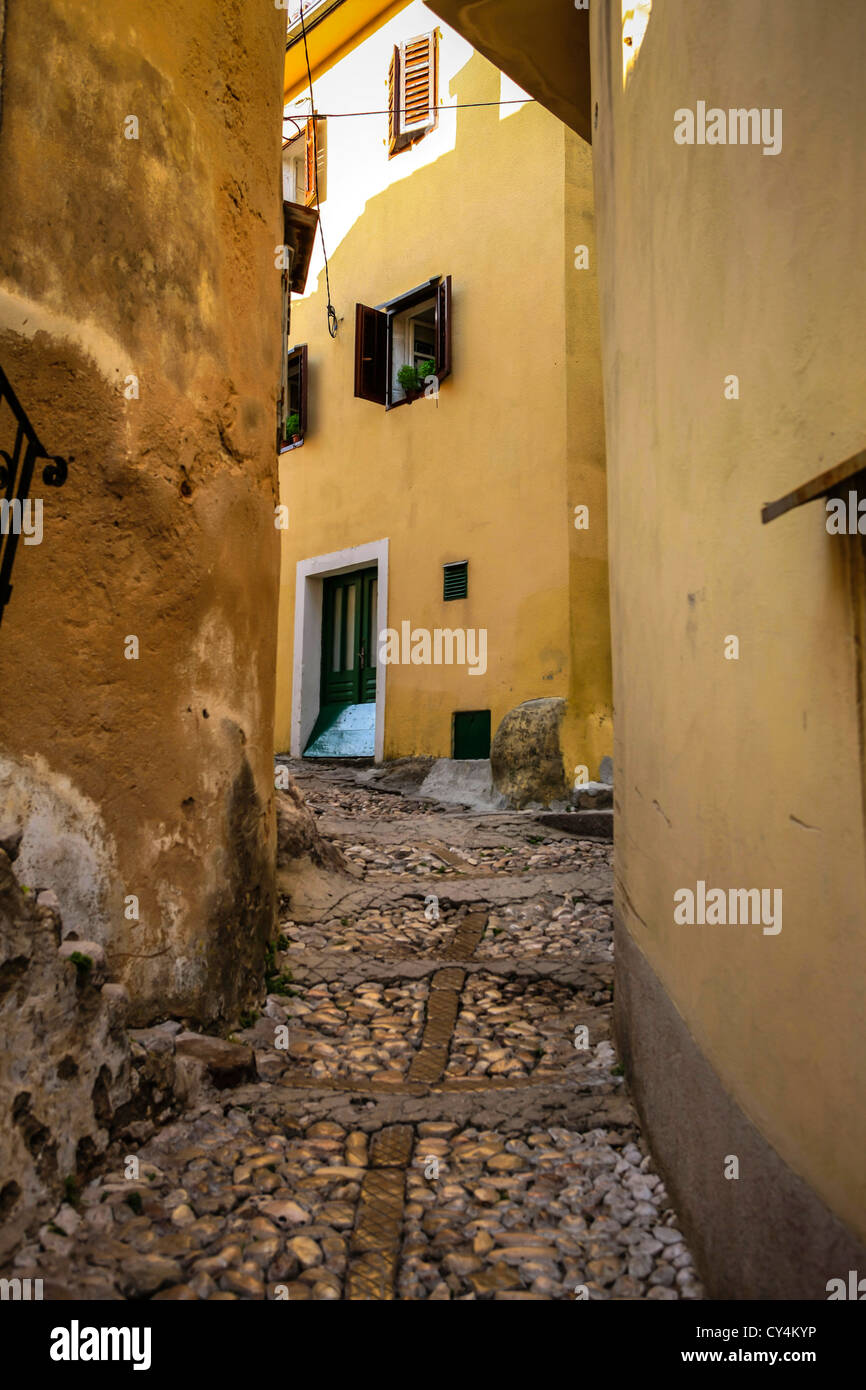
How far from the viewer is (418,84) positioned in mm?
11516

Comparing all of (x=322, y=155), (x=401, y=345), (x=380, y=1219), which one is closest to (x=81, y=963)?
(x=380, y=1219)

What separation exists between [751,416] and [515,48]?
476cm

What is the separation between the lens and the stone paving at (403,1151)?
2535mm

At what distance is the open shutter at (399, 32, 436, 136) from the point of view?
37.3ft

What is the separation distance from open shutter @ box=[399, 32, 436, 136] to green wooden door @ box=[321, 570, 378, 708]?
5.25 meters

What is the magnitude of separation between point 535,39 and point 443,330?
17.2 feet

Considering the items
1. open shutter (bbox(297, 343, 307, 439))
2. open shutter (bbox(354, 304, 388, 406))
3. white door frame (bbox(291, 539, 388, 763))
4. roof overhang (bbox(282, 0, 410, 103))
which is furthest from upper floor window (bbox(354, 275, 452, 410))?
roof overhang (bbox(282, 0, 410, 103))

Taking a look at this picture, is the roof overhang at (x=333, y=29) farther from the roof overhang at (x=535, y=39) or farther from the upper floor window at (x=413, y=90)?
the roof overhang at (x=535, y=39)

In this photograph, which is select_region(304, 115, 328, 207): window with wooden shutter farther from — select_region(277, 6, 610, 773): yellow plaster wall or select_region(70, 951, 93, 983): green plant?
select_region(70, 951, 93, 983): green plant

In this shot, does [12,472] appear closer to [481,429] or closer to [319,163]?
[481,429]

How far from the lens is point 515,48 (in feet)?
18.9
